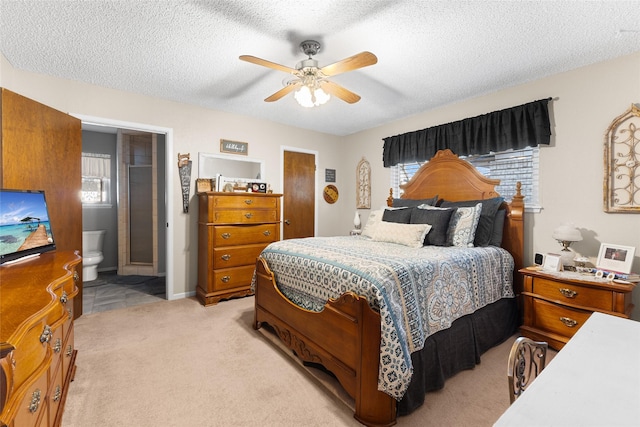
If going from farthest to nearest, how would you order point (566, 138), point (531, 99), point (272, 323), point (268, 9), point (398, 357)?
point (531, 99), point (566, 138), point (272, 323), point (268, 9), point (398, 357)

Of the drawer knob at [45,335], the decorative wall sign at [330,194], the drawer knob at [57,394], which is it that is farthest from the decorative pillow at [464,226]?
the drawer knob at [57,394]

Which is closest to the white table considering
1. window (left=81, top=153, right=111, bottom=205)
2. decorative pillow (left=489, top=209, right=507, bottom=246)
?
decorative pillow (left=489, top=209, right=507, bottom=246)

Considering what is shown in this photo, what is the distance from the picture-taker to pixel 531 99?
288 centimetres

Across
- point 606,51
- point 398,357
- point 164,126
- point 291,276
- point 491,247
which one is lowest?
point 398,357

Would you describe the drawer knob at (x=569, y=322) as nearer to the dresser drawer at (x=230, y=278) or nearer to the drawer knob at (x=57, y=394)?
the dresser drawer at (x=230, y=278)

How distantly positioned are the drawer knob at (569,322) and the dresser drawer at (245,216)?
10.1 feet

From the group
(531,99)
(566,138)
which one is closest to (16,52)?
(531,99)

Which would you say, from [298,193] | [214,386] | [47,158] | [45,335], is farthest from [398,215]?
[47,158]

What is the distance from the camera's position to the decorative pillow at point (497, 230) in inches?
111

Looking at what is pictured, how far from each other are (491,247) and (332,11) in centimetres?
237

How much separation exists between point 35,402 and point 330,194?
14.1 ft

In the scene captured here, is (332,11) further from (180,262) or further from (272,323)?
(180,262)

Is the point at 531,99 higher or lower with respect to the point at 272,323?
higher

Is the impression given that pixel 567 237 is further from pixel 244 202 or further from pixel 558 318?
pixel 244 202
